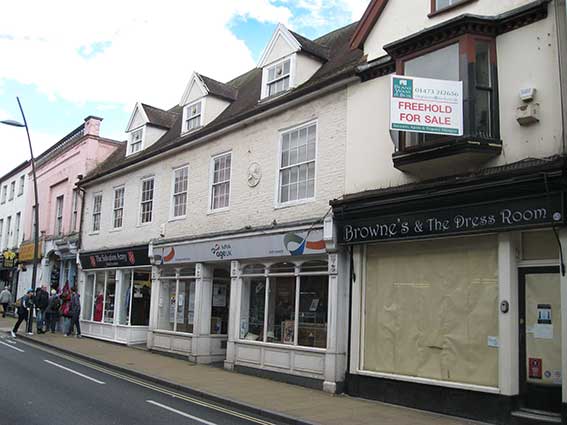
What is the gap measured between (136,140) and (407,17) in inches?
548

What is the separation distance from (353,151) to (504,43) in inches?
142

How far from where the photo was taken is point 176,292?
17266mm

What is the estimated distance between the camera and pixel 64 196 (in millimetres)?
26250

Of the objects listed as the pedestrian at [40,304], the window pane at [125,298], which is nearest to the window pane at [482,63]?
the window pane at [125,298]

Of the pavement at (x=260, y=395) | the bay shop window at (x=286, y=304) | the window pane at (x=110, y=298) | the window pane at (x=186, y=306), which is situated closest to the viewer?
the pavement at (x=260, y=395)

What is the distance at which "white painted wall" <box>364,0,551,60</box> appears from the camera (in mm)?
9461

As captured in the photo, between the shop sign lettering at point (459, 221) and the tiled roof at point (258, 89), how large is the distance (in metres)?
3.32

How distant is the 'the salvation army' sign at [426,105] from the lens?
9.02m

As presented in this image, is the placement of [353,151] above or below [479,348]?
above

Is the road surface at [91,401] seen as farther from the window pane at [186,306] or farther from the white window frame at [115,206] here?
the white window frame at [115,206]

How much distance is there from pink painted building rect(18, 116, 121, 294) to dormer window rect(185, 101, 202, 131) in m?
8.48

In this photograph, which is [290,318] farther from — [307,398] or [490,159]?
[490,159]

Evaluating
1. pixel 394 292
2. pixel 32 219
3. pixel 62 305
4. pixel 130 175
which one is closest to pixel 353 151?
pixel 394 292

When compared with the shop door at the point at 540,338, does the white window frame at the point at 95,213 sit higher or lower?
higher
